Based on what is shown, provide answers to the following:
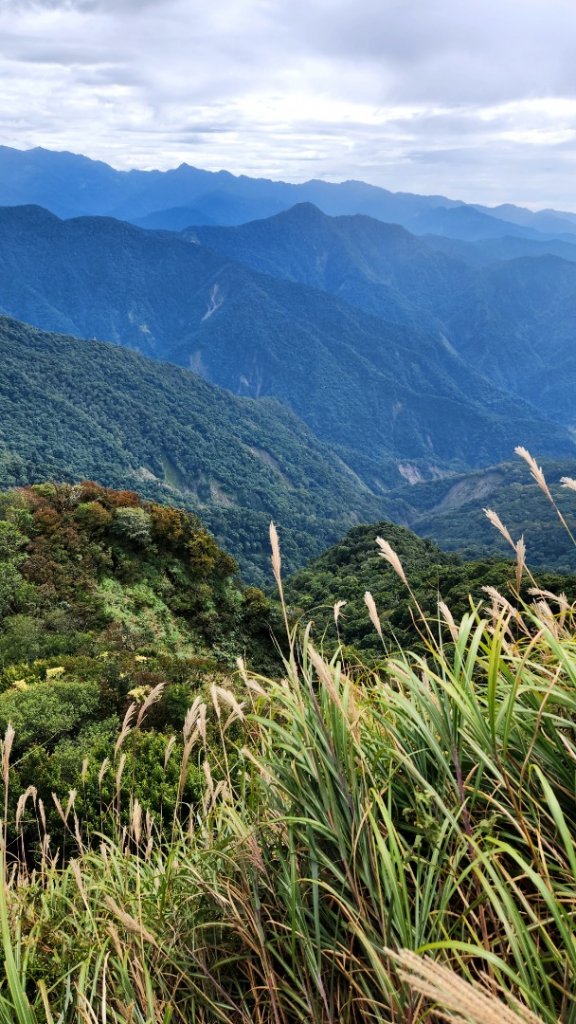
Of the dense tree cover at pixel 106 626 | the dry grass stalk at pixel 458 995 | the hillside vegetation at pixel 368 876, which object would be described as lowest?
the dense tree cover at pixel 106 626

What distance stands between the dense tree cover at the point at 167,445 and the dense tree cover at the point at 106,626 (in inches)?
2682

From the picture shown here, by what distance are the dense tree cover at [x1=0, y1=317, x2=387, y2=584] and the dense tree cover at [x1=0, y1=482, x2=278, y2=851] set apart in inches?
2682

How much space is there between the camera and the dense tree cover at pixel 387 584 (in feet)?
71.3

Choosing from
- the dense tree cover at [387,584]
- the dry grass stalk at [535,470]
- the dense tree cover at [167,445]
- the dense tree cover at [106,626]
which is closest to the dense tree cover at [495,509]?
the dense tree cover at [167,445]

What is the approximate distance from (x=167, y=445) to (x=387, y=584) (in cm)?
11379

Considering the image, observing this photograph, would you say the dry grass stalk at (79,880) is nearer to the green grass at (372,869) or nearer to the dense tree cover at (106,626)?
the green grass at (372,869)

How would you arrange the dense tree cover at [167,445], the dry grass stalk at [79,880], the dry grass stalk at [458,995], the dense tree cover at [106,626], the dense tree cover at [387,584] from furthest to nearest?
1. the dense tree cover at [167,445]
2. the dense tree cover at [387,584]
3. the dense tree cover at [106,626]
4. the dry grass stalk at [79,880]
5. the dry grass stalk at [458,995]

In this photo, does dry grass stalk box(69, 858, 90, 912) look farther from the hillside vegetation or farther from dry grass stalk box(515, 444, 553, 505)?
dry grass stalk box(515, 444, 553, 505)

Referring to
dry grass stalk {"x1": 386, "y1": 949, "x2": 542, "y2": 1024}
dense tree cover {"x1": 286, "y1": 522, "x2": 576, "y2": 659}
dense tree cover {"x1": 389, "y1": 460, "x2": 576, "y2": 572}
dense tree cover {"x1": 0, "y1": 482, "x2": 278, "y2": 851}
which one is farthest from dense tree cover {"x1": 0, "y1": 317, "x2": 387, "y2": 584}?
dry grass stalk {"x1": 386, "y1": 949, "x2": 542, "y2": 1024}

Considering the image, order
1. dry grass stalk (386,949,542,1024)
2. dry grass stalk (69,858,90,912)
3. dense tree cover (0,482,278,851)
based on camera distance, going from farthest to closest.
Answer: dense tree cover (0,482,278,851) < dry grass stalk (69,858,90,912) < dry grass stalk (386,949,542,1024)

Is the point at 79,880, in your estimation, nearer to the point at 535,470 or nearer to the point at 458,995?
the point at 458,995

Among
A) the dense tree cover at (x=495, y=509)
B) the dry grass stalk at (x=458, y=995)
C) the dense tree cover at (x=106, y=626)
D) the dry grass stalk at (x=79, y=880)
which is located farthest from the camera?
the dense tree cover at (x=495, y=509)

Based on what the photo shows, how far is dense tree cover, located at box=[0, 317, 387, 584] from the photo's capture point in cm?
10912

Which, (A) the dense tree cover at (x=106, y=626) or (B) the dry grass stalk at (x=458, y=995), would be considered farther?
(A) the dense tree cover at (x=106, y=626)
